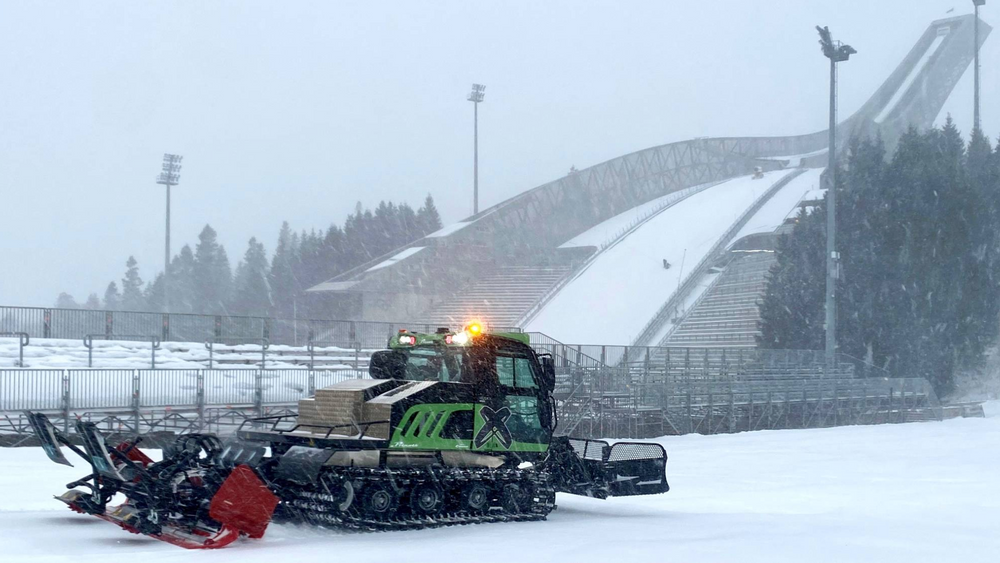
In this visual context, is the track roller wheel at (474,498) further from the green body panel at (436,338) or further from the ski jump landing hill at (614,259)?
the ski jump landing hill at (614,259)

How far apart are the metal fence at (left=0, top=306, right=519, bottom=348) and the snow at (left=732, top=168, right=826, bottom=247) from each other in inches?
1550

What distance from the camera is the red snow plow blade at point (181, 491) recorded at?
32.6 ft

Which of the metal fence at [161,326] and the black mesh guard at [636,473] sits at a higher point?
the metal fence at [161,326]

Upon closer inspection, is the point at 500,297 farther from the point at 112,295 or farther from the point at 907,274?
the point at 112,295

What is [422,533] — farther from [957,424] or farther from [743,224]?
[743,224]

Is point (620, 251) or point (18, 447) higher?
point (620, 251)

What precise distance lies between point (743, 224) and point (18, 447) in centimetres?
6158

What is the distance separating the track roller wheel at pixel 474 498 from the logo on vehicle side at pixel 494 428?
479 millimetres

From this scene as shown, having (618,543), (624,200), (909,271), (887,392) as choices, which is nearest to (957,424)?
(887,392)

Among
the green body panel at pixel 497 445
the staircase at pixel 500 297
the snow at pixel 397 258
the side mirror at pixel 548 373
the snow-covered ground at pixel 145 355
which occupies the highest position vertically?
the snow at pixel 397 258

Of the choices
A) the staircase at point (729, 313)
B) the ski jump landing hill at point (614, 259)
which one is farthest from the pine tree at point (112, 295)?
the staircase at point (729, 313)

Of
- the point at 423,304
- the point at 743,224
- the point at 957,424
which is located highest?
the point at 743,224

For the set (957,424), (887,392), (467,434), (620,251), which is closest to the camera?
(467,434)

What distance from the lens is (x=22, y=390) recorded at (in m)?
21.0
